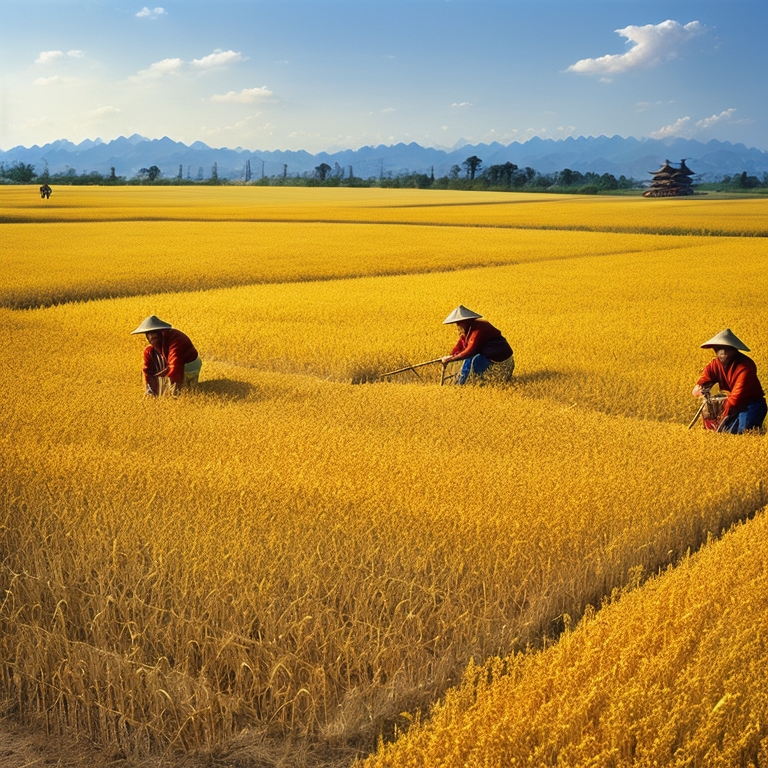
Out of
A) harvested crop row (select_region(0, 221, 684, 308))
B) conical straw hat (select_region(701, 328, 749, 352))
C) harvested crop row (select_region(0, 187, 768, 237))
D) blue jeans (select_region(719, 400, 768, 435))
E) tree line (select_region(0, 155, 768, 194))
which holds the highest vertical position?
tree line (select_region(0, 155, 768, 194))

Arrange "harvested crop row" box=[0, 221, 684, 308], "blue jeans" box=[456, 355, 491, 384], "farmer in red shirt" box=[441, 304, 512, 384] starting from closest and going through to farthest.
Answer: "farmer in red shirt" box=[441, 304, 512, 384]
"blue jeans" box=[456, 355, 491, 384]
"harvested crop row" box=[0, 221, 684, 308]

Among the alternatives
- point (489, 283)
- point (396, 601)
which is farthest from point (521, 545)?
point (489, 283)

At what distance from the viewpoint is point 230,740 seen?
300cm

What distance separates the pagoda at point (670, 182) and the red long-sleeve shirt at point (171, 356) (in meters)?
73.0

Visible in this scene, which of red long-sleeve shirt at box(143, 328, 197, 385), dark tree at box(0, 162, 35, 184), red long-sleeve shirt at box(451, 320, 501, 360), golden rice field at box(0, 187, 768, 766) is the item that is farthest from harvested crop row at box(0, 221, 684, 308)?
dark tree at box(0, 162, 35, 184)

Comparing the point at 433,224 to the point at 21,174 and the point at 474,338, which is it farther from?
the point at 21,174

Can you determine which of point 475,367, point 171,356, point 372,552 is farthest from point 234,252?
point 372,552

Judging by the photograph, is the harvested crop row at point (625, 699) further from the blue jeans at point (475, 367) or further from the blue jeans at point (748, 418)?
the blue jeans at point (475, 367)

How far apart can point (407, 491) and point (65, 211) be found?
4099cm

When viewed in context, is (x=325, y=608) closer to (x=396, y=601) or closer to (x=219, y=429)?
(x=396, y=601)

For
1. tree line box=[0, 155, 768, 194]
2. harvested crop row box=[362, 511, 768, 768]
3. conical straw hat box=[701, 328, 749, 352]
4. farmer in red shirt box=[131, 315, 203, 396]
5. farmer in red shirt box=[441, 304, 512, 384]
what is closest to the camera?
harvested crop row box=[362, 511, 768, 768]

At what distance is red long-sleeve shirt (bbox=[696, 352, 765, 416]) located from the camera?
22.7 feet

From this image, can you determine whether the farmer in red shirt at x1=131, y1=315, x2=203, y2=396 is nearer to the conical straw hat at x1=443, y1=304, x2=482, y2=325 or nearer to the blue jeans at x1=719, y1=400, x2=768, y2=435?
the conical straw hat at x1=443, y1=304, x2=482, y2=325

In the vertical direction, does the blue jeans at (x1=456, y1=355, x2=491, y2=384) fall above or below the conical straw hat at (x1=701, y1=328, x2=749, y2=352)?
below
